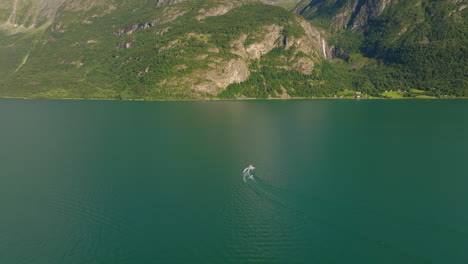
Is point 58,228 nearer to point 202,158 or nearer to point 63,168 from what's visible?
point 63,168

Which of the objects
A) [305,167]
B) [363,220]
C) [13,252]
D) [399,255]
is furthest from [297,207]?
[13,252]

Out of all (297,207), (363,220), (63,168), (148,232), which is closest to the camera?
(148,232)

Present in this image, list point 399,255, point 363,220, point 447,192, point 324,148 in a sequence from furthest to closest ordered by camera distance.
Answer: point 324,148 < point 447,192 < point 363,220 < point 399,255

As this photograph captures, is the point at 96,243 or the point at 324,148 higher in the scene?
the point at 96,243

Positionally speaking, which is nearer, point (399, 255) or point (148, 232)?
point (399, 255)

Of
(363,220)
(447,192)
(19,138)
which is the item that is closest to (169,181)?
(363,220)

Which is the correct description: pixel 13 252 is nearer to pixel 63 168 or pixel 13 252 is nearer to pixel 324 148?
pixel 63 168
